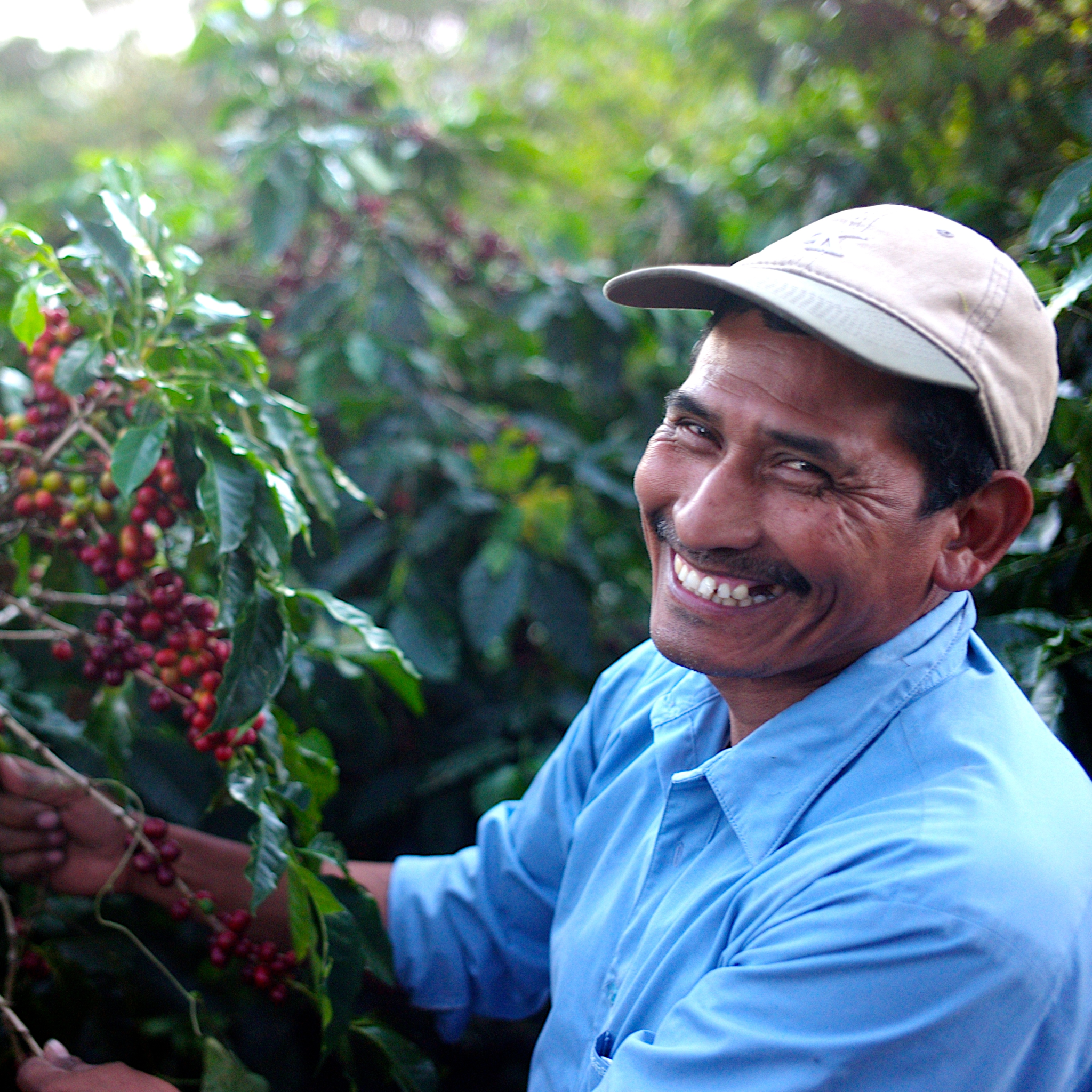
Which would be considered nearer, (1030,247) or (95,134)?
(1030,247)

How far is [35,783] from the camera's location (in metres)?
1.49

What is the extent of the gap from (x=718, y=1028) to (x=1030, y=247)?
125 centimetres

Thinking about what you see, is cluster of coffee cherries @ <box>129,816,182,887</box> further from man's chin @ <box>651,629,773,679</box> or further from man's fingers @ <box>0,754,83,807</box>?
man's chin @ <box>651,629,773,679</box>

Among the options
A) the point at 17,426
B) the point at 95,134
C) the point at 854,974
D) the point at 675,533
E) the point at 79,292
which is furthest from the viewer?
the point at 95,134

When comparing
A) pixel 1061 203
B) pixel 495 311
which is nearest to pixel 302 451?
pixel 1061 203

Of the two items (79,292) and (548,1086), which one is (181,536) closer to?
(79,292)

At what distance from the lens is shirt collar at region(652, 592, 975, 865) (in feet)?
3.48

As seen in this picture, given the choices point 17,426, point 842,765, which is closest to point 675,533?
point 842,765

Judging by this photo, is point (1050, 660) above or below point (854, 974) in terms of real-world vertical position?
above

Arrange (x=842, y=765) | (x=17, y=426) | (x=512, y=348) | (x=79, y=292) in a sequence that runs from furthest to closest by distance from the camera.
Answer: (x=512, y=348) < (x=17, y=426) < (x=79, y=292) < (x=842, y=765)

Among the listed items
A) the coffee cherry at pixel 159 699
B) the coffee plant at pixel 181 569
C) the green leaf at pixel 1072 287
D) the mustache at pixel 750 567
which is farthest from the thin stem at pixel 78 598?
the green leaf at pixel 1072 287

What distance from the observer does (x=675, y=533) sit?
1182mm

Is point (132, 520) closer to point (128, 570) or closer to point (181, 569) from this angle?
point (128, 570)

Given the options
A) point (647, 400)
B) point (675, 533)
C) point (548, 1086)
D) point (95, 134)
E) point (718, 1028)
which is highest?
point (95, 134)
